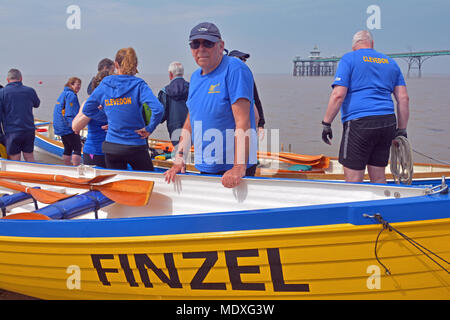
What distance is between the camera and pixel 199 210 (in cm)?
380

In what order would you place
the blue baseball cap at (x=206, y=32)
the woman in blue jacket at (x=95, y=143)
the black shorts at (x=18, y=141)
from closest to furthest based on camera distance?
the blue baseball cap at (x=206, y=32) → the woman in blue jacket at (x=95, y=143) → the black shorts at (x=18, y=141)

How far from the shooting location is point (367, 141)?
3801mm

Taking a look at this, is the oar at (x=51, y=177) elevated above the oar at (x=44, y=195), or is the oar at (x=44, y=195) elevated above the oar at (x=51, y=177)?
the oar at (x=51, y=177)

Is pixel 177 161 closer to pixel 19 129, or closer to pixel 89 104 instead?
pixel 89 104

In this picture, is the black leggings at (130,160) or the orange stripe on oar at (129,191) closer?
the orange stripe on oar at (129,191)

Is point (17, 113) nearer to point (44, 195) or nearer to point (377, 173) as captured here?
point (44, 195)

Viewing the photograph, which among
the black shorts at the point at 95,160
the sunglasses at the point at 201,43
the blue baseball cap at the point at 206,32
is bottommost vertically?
the black shorts at the point at 95,160

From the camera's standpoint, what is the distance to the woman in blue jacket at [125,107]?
13.4ft

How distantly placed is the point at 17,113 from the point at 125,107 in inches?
121

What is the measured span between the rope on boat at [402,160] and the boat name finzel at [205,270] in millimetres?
1323

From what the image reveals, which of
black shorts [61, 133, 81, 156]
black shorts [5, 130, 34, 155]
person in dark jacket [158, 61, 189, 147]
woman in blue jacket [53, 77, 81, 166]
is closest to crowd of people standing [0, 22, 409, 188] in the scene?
person in dark jacket [158, 61, 189, 147]

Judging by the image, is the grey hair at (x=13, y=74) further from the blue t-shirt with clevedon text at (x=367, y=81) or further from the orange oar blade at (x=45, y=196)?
the blue t-shirt with clevedon text at (x=367, y=81)

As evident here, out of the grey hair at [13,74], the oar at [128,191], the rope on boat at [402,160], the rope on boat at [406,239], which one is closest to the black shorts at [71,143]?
the grey hair at [13,74]
